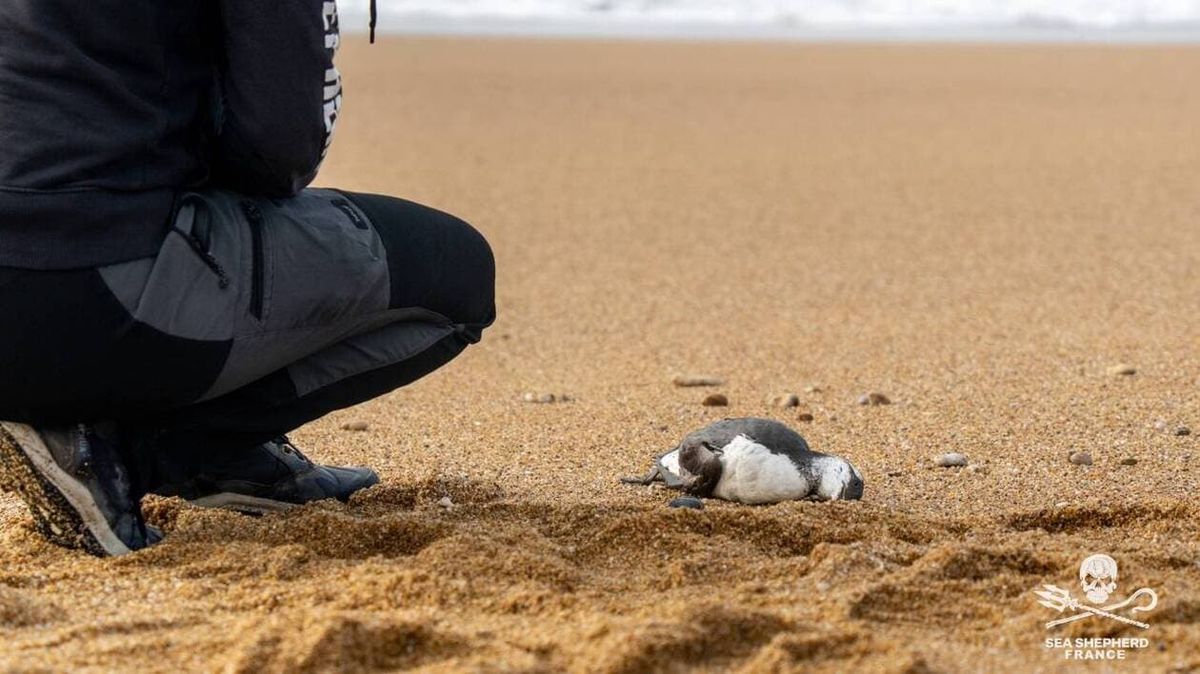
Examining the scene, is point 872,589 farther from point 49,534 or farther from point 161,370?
point 49,534

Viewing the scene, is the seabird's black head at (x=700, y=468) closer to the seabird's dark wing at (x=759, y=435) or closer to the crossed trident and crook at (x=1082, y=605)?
the seabird's dark wing at (x=759, y=435)

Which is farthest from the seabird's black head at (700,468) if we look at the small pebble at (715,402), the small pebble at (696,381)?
the small pebble at (696,381)

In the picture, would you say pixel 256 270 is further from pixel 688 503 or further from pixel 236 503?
pixel 688 503

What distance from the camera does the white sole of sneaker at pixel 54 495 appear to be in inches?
120

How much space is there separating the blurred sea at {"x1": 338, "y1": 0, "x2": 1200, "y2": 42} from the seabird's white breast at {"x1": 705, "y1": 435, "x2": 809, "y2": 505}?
56.7 feet

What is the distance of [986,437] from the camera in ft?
14.7

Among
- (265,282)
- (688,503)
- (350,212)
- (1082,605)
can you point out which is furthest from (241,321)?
(1082,605)

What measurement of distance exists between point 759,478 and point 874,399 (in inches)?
59.0

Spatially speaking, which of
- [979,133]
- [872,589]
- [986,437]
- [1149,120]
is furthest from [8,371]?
[1149,120]

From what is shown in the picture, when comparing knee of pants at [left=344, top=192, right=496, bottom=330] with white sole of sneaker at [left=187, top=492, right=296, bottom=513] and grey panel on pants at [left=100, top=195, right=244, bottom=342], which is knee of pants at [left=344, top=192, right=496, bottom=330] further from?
white sole of sneaker at [left=187, top=492, right=296, bottom=513]

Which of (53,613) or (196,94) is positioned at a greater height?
(196,94)

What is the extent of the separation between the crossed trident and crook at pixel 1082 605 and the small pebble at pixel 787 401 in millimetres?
2119

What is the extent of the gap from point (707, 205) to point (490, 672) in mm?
7338

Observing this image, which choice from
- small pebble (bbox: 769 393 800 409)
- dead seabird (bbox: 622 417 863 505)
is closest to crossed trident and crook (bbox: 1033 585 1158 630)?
dead seabird (bbox: 622 417 863 505)
